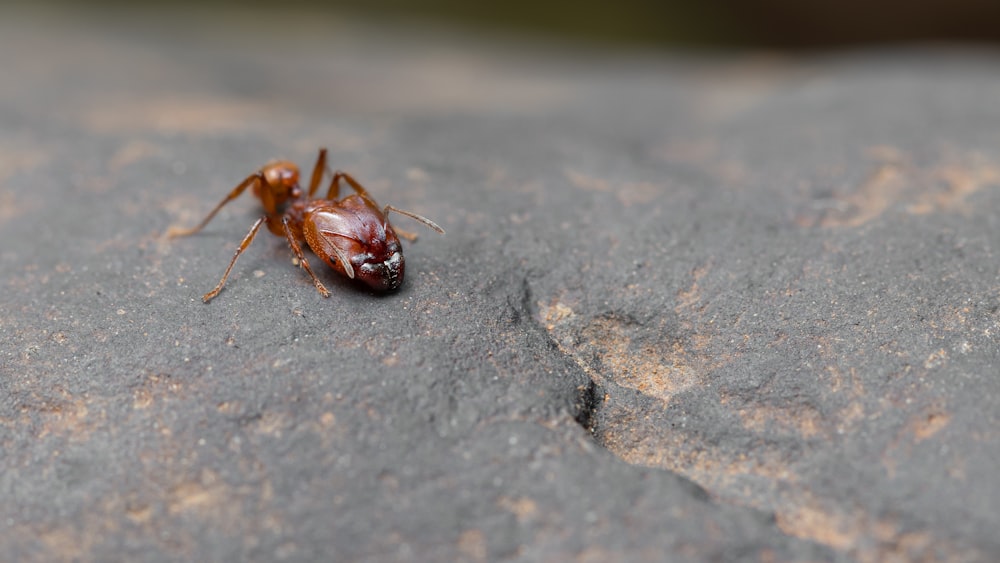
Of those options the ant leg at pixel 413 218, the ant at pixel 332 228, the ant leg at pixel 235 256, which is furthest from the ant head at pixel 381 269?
the ant leg at pixel 235 256

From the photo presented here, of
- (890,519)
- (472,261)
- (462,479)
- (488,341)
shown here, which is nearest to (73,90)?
(472,261)

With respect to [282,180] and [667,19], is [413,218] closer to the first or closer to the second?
[282,180]

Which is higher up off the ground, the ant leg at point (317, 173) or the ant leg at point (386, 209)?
the ant leg at point (386, 209)

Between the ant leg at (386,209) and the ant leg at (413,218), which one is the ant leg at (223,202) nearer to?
the ant leg at (386,209)

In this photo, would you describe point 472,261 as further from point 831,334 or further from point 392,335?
point 831,334

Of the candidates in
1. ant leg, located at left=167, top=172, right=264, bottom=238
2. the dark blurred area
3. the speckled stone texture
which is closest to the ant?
ant leg, located at left=167, top=172, right=264, bottom=238

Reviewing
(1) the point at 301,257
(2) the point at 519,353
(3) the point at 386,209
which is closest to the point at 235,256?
(1) the point at 301,257

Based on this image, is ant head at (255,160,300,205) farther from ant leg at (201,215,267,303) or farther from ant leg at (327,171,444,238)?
ant leg at (201,215,267,303)
